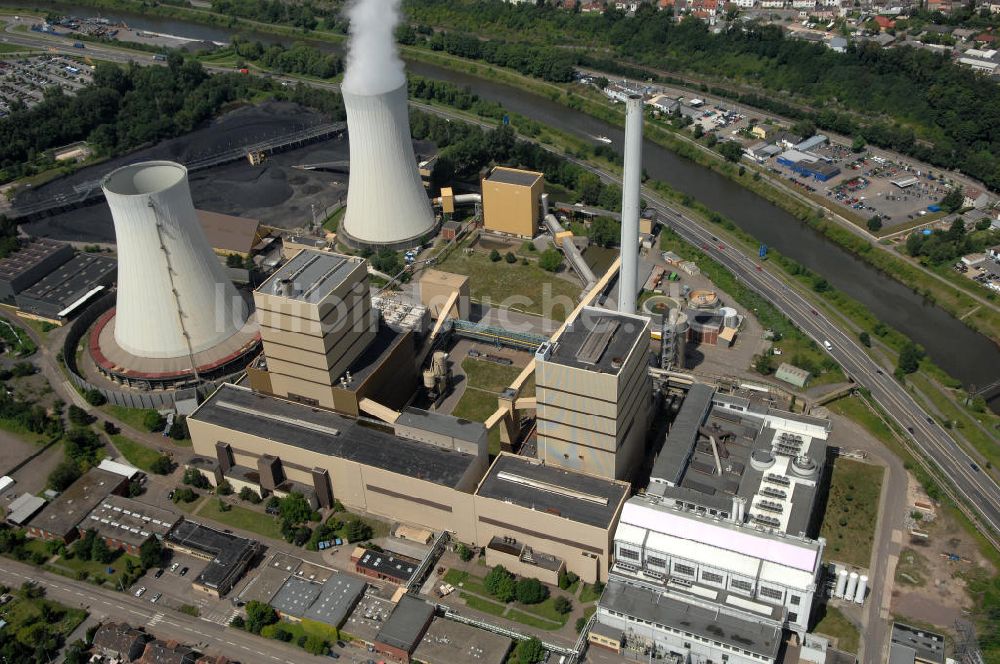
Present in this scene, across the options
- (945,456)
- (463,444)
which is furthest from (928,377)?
(463,444)

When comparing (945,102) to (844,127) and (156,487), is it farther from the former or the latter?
(156,487)

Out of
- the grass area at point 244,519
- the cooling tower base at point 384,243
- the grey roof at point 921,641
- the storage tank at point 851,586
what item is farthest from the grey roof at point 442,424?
the cooling tower base at point 384,243

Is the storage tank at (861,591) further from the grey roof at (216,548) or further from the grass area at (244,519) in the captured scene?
the grey roof at (216,548)

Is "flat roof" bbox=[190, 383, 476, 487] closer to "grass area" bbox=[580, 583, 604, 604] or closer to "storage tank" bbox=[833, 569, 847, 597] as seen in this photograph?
"grass area" bbox=[580, 583, 604, 604]

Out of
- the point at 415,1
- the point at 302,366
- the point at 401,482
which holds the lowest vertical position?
the point at 401,482

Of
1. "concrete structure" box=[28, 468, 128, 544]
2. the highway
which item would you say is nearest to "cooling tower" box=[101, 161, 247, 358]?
"concrete structure" box=[28, 468, 128, 544]

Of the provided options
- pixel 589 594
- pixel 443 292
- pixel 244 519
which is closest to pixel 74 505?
pixel 244 519
